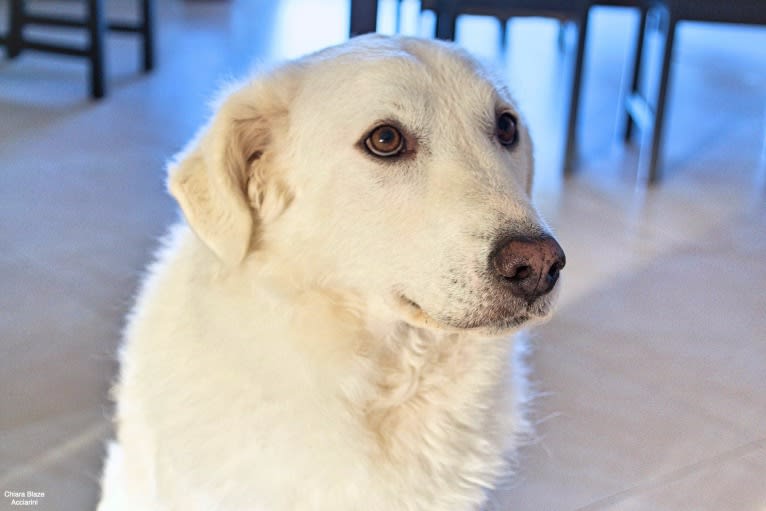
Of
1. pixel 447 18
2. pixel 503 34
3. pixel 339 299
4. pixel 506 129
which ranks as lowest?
pixel 503 34

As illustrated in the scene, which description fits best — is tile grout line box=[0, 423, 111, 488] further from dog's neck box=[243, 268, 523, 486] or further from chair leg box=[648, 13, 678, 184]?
chair leg box=[648, 13, 678, 184]

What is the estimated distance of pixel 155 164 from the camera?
4043 millimetres

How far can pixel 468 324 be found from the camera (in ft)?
4.74

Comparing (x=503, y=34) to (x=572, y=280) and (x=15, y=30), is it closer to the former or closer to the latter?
(x=15, y=30)

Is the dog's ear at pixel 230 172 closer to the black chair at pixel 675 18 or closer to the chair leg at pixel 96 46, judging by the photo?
the black chair at pixel 675 18

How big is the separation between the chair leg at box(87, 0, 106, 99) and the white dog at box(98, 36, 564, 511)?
11.6 ft

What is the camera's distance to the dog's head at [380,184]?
142 centimetres

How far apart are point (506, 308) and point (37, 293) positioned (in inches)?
76.6

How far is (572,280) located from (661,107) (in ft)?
4.03

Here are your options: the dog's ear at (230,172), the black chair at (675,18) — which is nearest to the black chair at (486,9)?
the black chair at (675,18)

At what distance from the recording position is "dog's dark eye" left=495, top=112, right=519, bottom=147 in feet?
5.44

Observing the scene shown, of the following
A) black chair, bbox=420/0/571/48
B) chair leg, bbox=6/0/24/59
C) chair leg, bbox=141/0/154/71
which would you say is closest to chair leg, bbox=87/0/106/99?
chair leg, bbox=141/0/154/71

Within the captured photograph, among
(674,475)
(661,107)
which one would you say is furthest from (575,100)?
(674,475)

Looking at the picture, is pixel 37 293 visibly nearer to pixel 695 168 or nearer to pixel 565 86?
pixel 695 168
